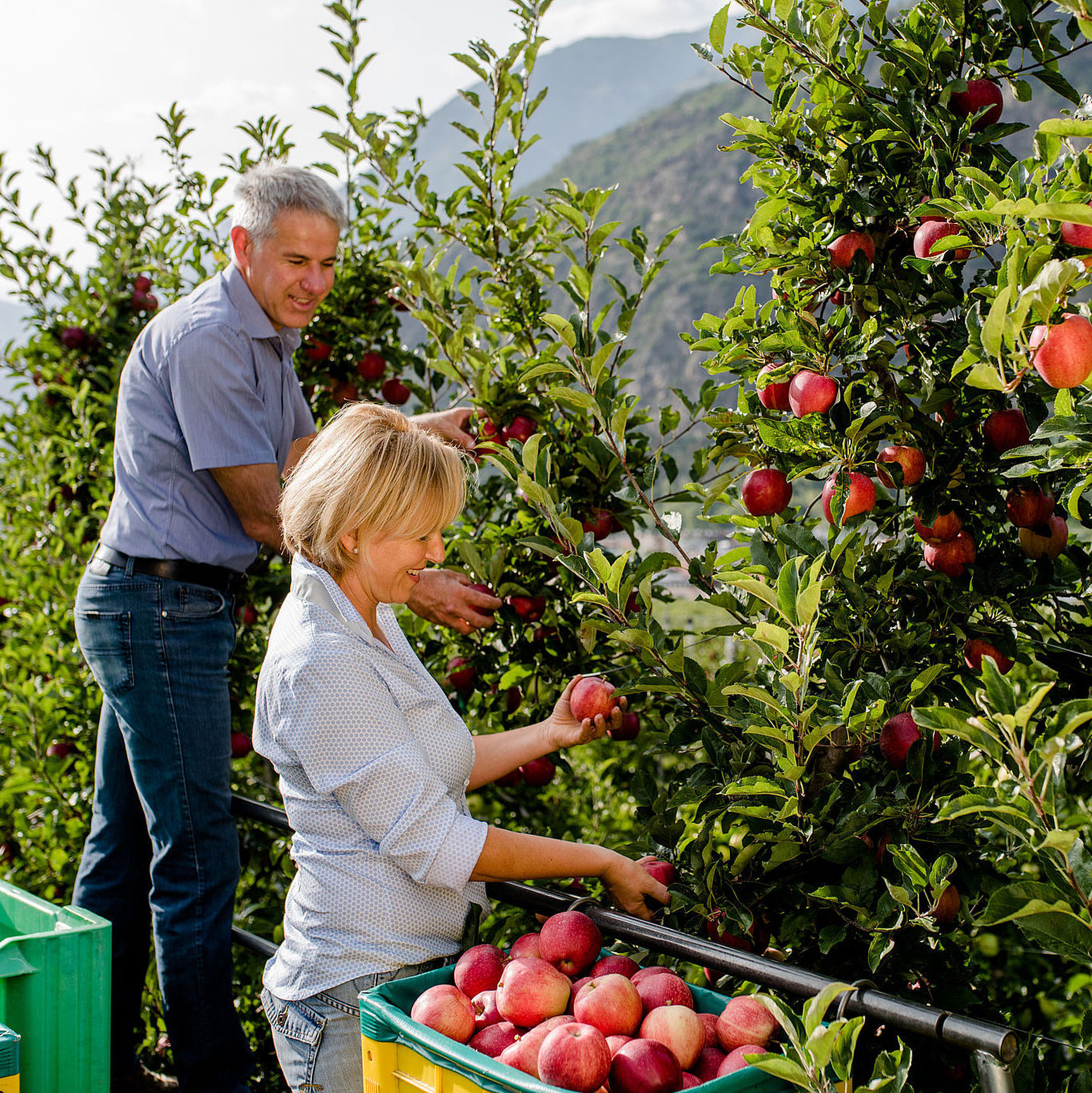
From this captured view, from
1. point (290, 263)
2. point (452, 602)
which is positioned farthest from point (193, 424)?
point (452, 602)

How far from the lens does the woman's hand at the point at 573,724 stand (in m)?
1.73

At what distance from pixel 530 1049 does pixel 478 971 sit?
21cm

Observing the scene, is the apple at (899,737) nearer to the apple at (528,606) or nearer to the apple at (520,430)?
the apple at (528,606)

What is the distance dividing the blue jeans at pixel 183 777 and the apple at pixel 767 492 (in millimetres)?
1187

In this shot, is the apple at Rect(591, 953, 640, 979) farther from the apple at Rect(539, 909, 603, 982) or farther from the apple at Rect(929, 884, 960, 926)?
the apple at Rect(929, 884, 960, 926)

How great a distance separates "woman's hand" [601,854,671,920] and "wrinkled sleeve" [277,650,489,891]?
8.1 inches

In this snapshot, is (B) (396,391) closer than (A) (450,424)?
No

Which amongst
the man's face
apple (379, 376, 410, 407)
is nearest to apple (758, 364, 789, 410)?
the man's face

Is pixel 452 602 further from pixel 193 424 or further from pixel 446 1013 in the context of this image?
pixel 446 1013

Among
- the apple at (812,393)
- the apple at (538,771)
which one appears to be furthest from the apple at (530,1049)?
the apple at (538,771)

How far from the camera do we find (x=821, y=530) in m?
1.89

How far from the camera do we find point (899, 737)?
4.75 feet

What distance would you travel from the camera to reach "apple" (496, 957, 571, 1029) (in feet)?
4.12

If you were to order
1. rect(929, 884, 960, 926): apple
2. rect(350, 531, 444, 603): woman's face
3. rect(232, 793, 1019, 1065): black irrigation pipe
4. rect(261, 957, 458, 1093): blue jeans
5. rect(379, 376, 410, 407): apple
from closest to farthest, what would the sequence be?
rect(232, 793, 1019, 1065): black irrigation pipe → rect(929, 884, 960, 926): apple → rect(261, 957, 458, 1093): blue jeans → rect(350, 531, 444, 603): woman's face → rect(379, 376, 410, 407): apple
